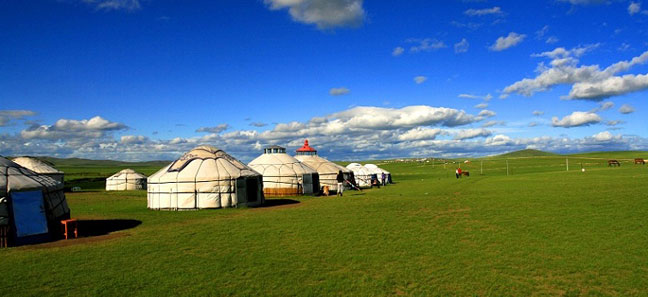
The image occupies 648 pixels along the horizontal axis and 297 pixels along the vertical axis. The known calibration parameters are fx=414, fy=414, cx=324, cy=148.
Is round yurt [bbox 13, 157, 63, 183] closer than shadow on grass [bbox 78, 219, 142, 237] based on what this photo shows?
No

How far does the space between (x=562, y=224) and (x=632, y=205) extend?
630 centimetres

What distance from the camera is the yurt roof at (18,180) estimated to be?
13.9 meters

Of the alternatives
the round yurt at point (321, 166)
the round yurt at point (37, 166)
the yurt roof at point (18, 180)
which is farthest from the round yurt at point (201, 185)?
the round yurt at point (37, 166)

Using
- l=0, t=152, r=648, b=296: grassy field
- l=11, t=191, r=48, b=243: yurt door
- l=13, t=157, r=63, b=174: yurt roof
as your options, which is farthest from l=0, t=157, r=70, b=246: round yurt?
l=13, t=157, r=63, b=174: yurt roof

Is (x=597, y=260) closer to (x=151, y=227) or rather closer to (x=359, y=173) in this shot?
(x=151, y=227)

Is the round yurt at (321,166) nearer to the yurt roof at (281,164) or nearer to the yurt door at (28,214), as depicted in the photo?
the yurt roof at (281,164)

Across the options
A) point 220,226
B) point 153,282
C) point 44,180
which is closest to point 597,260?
point 153,282

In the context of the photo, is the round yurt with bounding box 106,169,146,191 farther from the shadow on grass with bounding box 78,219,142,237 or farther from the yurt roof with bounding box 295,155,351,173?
the shadow on grass with bounding box 78,219,142,237

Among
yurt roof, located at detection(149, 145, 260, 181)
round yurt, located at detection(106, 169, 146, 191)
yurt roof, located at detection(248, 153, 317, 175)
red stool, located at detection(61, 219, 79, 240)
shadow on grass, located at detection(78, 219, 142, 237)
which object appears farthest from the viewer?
round yurt, located at detection(106, 169, 146, 191)

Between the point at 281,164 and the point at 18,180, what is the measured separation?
21.3 meters

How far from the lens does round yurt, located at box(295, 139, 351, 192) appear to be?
3841 centimetres

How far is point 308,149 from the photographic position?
41781mm

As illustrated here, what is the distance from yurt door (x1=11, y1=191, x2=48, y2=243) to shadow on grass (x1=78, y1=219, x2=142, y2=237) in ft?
4.73

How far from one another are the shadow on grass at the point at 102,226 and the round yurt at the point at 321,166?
20236mm
